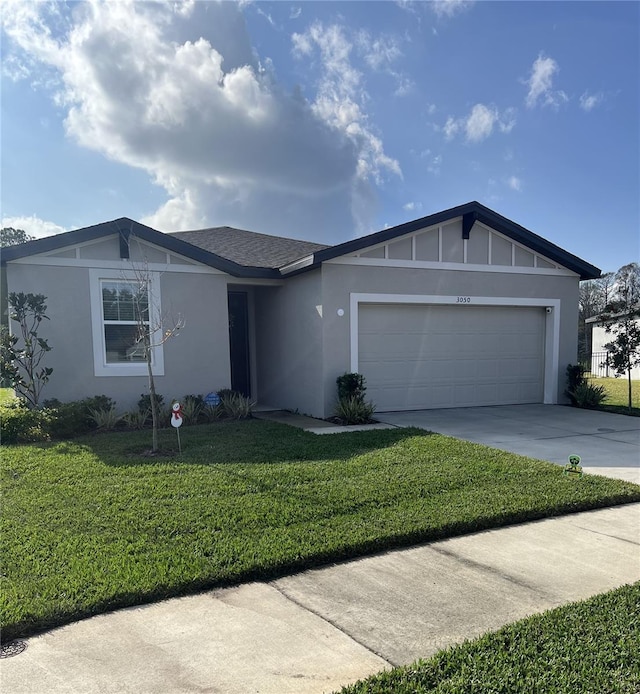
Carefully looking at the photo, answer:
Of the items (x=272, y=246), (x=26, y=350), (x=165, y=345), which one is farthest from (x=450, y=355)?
(x=26, y=350)

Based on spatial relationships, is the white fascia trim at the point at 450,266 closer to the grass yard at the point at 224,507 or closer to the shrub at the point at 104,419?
the grass yard at the point at 224,507

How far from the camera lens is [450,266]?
11.1 meters

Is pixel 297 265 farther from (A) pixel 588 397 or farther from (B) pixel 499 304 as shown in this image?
(A) pixel 588 397

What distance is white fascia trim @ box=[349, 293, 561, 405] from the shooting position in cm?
1030

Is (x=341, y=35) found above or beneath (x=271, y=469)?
above

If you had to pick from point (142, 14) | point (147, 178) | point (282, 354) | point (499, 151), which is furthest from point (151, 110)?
point (499, 151)

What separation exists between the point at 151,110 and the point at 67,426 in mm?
7788

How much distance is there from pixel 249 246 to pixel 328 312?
15.7 feet

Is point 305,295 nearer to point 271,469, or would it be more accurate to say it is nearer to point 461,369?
point 461,369

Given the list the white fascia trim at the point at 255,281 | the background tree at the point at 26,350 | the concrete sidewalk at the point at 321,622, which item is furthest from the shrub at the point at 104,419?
the concrete sidewalk at the point at 321,622

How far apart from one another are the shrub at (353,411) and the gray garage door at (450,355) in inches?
44.1

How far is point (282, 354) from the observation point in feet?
38.9

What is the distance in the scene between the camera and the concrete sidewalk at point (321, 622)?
2.42m

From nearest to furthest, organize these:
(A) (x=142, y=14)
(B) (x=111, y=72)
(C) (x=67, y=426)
A: (C) (x=67, y=426), (A) (x=142, y=14), (B) (x=111, y=72)
